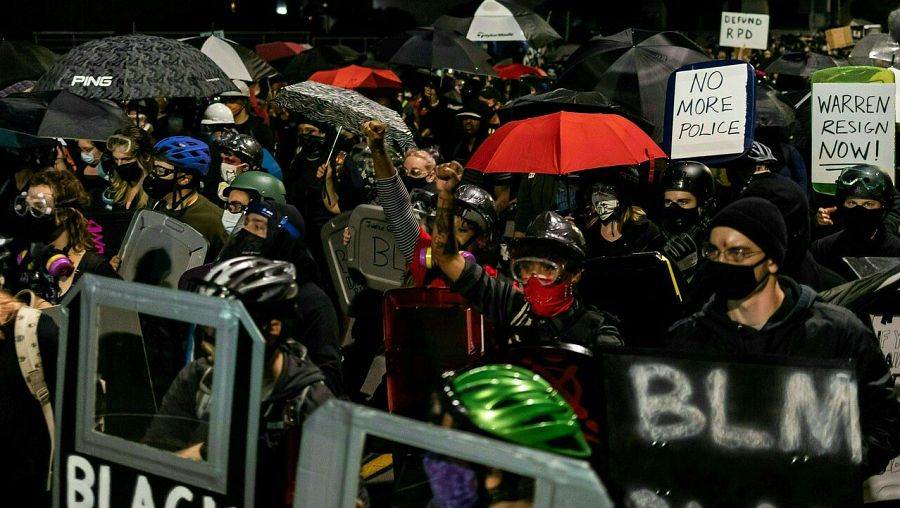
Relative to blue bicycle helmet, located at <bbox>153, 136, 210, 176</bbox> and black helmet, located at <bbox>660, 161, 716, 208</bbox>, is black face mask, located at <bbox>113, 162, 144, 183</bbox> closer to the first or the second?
blue bicycle helmet, located at <bbox>153, 136, 210, 176</bbox>

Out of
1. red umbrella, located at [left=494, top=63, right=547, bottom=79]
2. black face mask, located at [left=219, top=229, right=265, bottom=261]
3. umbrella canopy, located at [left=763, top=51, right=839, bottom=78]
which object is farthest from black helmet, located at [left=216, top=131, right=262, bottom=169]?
red umbrella, located at [left=494, top=63, right=547, bottom=79]

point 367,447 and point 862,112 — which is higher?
point 862,112

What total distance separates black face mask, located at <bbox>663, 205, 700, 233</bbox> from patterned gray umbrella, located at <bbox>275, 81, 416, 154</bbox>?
2085mm

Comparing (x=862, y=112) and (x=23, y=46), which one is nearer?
(x=862, y=112)

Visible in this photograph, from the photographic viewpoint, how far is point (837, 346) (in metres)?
4.32

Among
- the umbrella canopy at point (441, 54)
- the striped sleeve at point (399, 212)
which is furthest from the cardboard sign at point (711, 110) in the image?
the umbrella canopy at point (441, 54)

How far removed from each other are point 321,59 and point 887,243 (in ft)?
42.8

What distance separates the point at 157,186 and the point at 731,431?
499 centimetres

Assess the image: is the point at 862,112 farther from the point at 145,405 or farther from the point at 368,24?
the point at 368,24

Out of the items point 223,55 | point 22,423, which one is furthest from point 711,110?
point 223,55

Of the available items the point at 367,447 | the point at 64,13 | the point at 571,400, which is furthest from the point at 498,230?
the point at 64,13

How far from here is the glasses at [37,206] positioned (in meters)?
6.45

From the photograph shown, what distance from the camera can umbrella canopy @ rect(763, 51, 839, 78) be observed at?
17.1m

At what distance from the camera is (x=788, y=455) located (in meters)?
3.67
